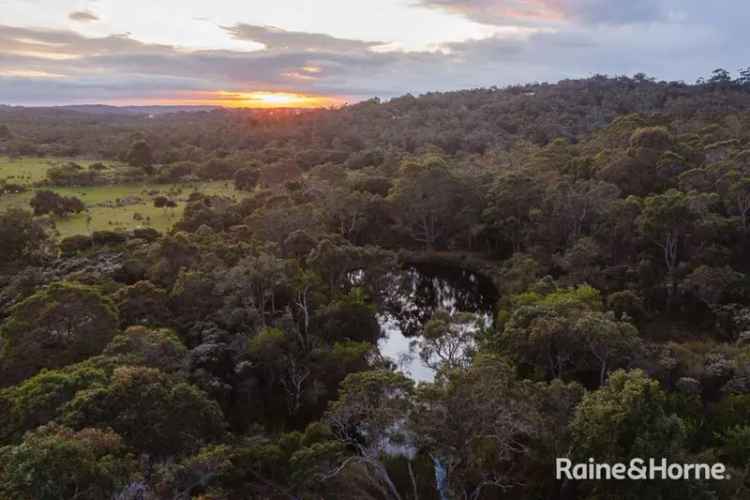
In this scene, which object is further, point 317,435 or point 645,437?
point 317,435

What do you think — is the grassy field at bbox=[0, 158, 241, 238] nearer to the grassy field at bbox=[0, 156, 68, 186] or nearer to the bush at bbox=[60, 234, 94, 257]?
the grassy field at bbox=[0, 156, 68, 186]

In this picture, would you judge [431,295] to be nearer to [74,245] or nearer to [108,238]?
[108,238]

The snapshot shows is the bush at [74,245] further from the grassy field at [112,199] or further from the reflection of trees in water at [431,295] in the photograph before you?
the reflection of trees in water at [431,295]

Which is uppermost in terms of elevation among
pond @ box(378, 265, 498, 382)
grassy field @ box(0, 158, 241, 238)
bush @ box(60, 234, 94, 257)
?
grassy field @ box(0, 158, 241, 238)

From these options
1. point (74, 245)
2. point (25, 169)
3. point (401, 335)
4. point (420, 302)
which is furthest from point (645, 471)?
point (25, 169)

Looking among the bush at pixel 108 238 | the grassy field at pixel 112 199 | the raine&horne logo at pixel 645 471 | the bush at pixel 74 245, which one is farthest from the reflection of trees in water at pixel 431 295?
the bush at pixel 74 245

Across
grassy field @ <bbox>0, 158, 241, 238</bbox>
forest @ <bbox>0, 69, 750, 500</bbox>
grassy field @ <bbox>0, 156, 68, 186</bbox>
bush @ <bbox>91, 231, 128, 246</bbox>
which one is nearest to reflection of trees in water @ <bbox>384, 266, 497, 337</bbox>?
forest @ <bbox>0, 69, 750, 500</bbox>

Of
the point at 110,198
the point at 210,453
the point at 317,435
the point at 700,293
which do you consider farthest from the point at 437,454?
the point at 110,198

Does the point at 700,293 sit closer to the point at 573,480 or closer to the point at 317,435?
the point at 573,480
